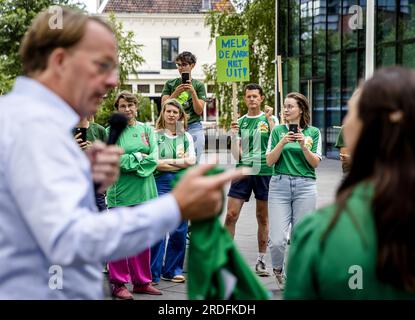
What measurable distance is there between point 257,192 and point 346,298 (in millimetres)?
5822

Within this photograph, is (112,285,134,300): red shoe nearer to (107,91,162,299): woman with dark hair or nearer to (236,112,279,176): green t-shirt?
(107,91,162,299): woman with dark hair

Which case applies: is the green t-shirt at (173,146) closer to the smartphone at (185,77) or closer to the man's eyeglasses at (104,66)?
the smartphone at (185,77)

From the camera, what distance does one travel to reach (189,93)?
8.68 metres

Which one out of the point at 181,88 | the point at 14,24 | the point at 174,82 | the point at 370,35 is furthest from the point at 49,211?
the point at 14,24

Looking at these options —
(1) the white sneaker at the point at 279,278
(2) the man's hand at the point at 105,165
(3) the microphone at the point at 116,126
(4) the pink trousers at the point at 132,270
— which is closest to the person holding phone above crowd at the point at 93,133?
(4) the pink trousers at the point at 132,270

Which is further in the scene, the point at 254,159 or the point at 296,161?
the point at 254,159

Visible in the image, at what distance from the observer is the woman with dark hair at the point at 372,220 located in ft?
6.01

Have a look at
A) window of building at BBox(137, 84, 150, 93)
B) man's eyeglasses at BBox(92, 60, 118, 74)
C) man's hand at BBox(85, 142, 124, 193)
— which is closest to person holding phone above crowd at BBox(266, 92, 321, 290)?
man's hand at BBox(85, 142, 124, 193)

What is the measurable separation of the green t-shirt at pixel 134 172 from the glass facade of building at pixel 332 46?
13.9 meters

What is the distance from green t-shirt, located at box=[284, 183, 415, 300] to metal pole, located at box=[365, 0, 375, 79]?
20.5 m

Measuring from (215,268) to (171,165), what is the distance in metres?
5.34

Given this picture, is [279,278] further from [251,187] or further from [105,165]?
[105,165]

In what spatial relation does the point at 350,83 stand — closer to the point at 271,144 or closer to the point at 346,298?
the point at 271,144
